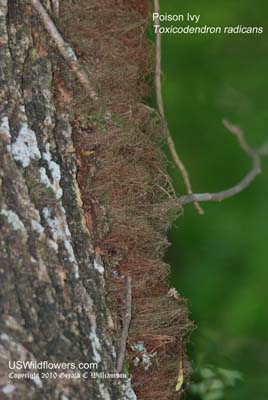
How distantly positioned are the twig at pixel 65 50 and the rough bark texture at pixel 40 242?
0.02m

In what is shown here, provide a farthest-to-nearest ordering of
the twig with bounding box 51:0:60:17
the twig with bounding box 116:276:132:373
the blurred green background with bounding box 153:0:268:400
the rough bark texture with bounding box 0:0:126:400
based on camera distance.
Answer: the blurred green background with bounding box 153:0:268:400, the twig with bounding box 51:0:60:17, the twig with bounding box 116:276:132:373, the rough bark texture with bounding box 0:0:126:400

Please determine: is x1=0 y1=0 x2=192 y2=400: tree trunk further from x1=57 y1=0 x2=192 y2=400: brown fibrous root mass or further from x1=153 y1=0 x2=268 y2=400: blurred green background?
x1=153 y1=0 x2=268 y2=400: blurred green background

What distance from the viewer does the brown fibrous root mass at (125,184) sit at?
1.39 metres

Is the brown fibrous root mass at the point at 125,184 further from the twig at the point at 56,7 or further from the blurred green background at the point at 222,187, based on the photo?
the blurred green background at the point at 222,187

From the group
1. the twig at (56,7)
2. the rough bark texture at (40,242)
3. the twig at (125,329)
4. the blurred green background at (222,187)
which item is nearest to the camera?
the rough bark texture at (40,242)

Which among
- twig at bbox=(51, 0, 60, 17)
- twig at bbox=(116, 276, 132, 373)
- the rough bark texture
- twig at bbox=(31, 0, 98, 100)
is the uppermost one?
twig at bbox=(51, 0, 60, 17)

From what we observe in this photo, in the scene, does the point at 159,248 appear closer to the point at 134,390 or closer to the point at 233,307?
the point at 134,390

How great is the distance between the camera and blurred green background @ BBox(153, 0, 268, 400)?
233cm

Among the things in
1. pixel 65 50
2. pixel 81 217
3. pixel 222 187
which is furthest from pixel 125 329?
pixel 222 187

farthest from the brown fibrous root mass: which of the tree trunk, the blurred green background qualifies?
the blurred green background

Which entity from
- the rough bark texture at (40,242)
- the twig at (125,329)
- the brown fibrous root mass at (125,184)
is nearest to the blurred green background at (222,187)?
the brown fibrous root mass at (125,184)

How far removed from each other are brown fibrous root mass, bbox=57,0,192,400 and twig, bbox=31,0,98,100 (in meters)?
0.02

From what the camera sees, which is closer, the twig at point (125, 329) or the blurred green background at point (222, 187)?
the twig at point (125, 329)

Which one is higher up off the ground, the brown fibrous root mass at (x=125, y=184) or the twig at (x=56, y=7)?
the twig at (x=56, y=7)
